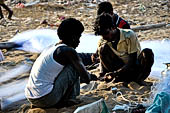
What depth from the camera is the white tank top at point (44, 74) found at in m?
3.32

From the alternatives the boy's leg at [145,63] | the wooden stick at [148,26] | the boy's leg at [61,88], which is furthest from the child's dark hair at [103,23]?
the wooden stick at [148,26]

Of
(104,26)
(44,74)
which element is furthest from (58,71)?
(104,26)

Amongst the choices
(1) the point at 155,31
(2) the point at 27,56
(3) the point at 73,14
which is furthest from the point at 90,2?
(2) the point at 27,56

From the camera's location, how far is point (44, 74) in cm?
334

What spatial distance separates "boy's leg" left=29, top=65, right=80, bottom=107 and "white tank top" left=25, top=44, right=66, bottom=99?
1.6 inches

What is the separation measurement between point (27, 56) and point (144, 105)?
2.85 meters

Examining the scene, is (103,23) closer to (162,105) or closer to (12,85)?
(162,105)

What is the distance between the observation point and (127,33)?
3957 millimetres

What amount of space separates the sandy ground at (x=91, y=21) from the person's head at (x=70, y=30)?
0.65m

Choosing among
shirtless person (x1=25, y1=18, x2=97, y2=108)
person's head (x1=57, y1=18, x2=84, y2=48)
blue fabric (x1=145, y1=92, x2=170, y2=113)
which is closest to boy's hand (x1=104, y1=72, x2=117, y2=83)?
shirtless person (x1=25, y1=18, x2=97, y2=108)

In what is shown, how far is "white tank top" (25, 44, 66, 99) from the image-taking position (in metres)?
3.32

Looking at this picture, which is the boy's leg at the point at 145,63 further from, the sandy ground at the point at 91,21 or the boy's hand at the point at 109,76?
the boy's hand at the point at 109,76

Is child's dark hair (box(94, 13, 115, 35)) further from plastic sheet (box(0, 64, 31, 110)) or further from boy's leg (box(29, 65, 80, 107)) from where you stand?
plastic sheet (box(0, 64, 31, 110))

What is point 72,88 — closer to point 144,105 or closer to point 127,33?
point 144,105
